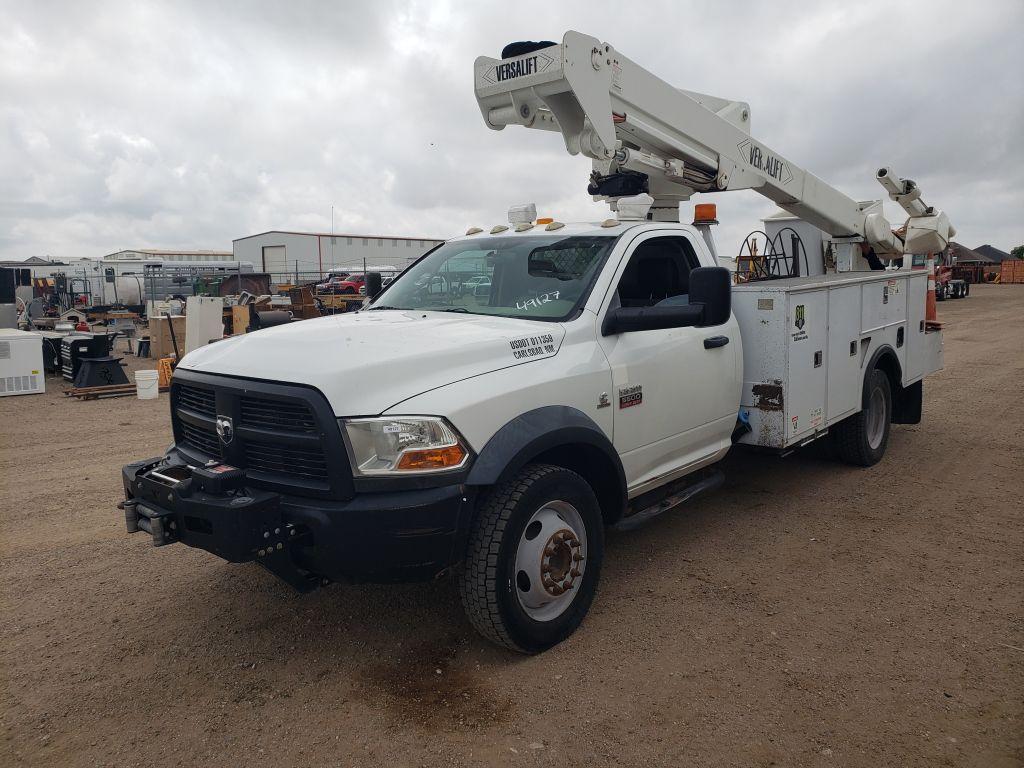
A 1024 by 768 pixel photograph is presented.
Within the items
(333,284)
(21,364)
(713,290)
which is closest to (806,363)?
(713,290)

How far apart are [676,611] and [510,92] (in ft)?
10.7

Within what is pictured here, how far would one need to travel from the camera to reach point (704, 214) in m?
5.61

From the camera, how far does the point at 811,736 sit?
118 inches

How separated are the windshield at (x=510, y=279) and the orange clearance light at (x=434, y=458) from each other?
1.14 meters

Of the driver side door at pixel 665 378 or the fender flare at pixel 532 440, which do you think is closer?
the fender flare at pixel 532 440

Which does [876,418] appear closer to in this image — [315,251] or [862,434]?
[862,434]

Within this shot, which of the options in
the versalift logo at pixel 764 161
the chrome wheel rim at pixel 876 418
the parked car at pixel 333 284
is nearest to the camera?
the versalift logo at pixel 764 161

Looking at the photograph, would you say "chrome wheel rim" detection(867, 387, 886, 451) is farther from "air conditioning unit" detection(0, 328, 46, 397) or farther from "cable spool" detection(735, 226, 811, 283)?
"air conditioning unit" detection(0, 328, 46, 397)

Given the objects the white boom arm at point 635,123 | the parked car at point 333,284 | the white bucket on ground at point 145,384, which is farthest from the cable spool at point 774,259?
the parked car at point 333,284

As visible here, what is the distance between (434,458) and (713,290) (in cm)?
166

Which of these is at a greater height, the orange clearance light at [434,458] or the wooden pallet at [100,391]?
the orange clearance light at [434,458]

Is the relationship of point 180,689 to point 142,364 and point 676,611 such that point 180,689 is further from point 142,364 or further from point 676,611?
point 142,364

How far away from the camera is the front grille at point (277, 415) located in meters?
3.18

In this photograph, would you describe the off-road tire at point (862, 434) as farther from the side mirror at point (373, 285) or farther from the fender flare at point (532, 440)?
the side mirror at point (373, 285)
